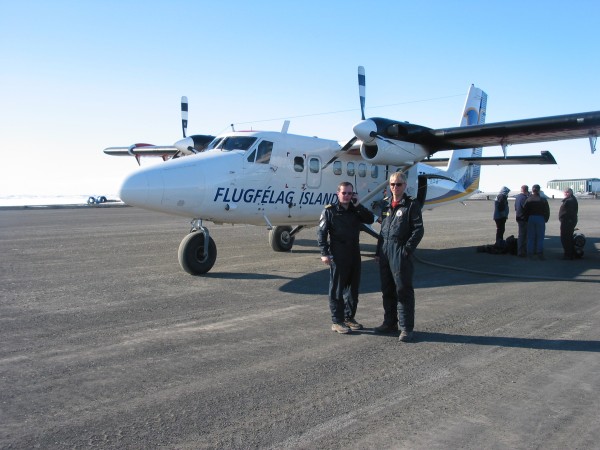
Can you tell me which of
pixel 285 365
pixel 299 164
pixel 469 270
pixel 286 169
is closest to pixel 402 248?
pixel 285 365

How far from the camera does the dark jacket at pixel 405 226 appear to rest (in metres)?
5.93

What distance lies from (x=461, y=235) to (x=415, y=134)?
27.0 ft

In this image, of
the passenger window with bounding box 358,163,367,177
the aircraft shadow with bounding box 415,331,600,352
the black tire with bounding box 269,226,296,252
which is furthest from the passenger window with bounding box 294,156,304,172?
the aircraft shadow with bounding box 415,331,600,352

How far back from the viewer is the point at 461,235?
65.5ft

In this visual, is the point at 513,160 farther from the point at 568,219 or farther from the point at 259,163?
the point at 259,163

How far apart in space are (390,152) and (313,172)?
1992mm

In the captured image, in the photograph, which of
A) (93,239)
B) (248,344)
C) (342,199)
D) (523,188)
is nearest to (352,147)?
(523,188)

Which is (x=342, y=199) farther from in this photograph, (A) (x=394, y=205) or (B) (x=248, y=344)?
(B) (x=248, y=344)

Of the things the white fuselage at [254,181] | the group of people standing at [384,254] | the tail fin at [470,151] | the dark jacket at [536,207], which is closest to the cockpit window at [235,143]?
the white fuselage at [254,181]

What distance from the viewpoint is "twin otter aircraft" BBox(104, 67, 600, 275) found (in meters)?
10.3

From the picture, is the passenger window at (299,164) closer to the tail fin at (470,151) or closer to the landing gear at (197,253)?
the landing gear at (197,253)

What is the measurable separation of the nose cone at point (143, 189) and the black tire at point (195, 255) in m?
1.07

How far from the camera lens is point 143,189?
9.79 m

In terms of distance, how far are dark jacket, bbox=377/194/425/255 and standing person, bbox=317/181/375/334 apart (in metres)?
0.51
